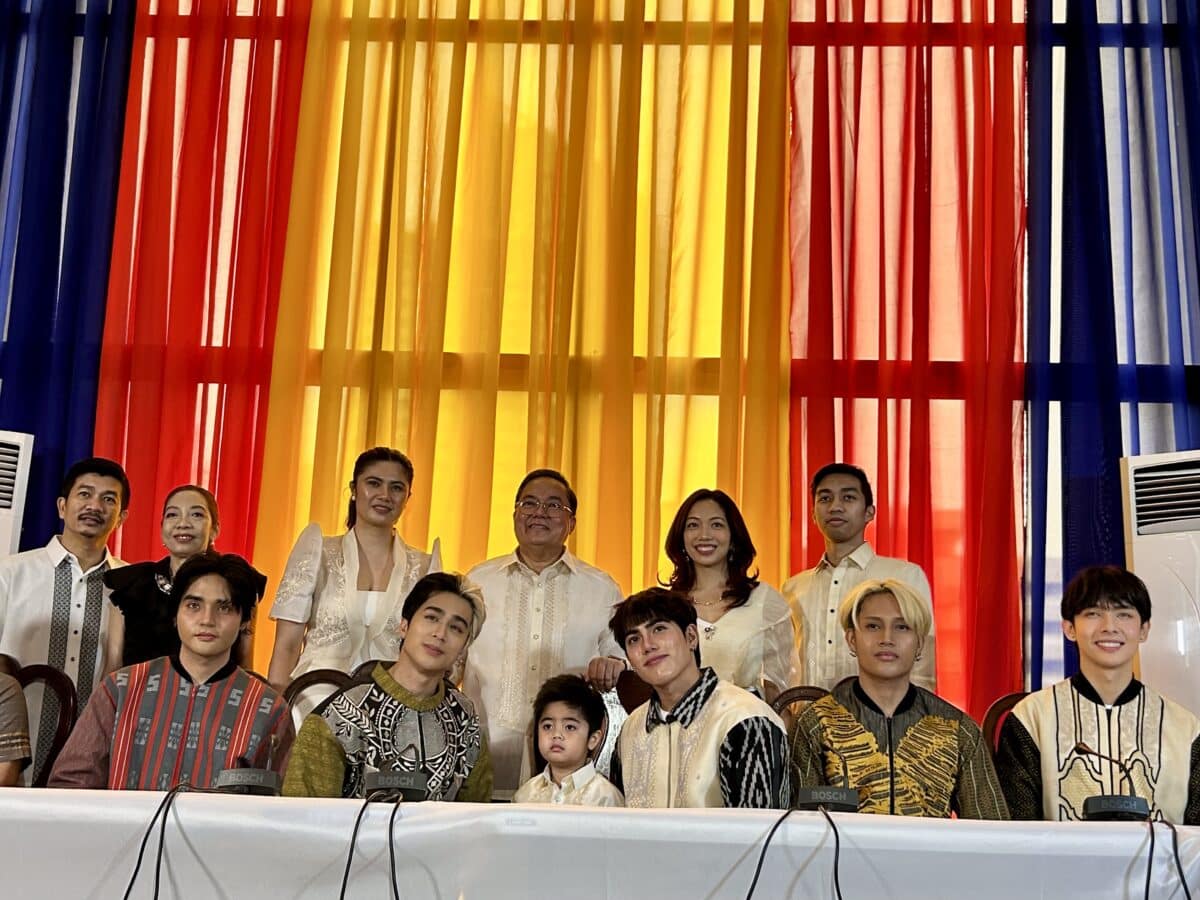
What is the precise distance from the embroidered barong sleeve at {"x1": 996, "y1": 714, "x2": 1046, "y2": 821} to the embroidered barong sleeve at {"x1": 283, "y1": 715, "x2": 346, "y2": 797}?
1406mm

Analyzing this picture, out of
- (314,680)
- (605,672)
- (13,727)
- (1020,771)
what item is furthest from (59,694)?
(1020,771)

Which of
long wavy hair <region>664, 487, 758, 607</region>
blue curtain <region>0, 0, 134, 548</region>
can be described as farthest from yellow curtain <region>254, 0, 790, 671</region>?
long wavy hair <region>664, 487, 758, 607</region>

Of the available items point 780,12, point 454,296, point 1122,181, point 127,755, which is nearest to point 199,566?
point 127,755

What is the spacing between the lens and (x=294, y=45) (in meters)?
5.59

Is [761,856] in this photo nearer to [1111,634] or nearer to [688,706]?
[688,706]

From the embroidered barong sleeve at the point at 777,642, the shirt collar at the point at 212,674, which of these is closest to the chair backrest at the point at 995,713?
the embroidered barong sleeve at the point at 777,642

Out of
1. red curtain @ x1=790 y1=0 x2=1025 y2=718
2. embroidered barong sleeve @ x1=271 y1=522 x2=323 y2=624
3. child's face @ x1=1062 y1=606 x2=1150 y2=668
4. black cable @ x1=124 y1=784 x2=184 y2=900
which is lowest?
black cable @ x1=124 y1=784 x2=184 y2=900

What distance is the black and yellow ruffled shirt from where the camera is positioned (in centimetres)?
304

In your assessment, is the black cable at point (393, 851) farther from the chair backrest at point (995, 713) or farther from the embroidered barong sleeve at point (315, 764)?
the chair backrest at point (995, 713)

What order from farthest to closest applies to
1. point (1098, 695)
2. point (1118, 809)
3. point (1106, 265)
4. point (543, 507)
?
point (1106, 265) → point (543, 507) → point (1098, 695) → point (1118, 809)

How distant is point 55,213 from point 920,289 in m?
3.14

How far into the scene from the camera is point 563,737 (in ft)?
10.3

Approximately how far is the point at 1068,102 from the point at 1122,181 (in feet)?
1.14

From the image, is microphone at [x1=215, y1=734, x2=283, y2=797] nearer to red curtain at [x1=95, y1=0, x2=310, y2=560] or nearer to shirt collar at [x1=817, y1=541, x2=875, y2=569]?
shirt collar at [x1=817, y1=541, x2=875, y2=569]
